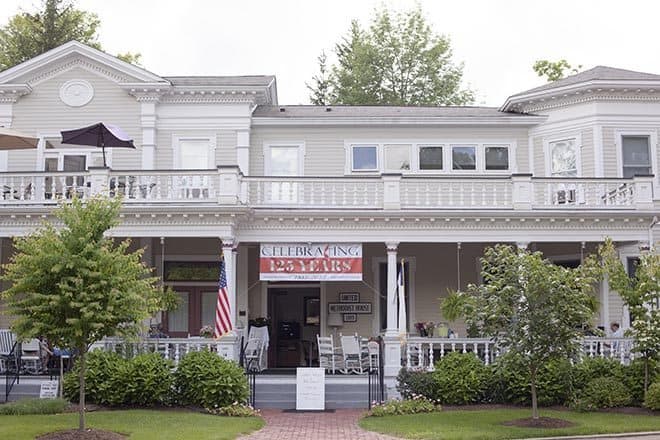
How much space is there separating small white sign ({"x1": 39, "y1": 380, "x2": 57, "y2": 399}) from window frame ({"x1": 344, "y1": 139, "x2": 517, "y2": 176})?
9992 mm

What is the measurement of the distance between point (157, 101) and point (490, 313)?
11.9 meters

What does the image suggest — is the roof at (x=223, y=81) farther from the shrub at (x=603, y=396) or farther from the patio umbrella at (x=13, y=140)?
the shrub at (x=603, y=396)

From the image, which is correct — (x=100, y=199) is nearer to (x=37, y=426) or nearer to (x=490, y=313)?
(x=37, y=426)

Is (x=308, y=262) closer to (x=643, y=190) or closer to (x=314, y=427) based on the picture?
(x=314, y=427)

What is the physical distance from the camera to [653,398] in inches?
604

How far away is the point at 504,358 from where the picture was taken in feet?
48.2

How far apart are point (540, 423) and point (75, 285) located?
842cm

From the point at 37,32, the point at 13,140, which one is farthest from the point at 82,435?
the point at 37,32

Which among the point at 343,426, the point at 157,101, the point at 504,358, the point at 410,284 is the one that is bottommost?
the point at 343,426

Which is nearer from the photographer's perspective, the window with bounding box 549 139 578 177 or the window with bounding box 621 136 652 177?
the window with bounding box 621 136 652 177

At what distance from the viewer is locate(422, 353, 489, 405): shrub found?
16594 mm

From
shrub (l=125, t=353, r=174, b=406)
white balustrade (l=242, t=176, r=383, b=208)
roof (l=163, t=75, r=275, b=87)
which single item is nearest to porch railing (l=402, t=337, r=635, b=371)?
white balustrade (l=242, t=176, r=383, b=208)

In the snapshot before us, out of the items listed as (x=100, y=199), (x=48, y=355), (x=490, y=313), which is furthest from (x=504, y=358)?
(x=48, y=355)

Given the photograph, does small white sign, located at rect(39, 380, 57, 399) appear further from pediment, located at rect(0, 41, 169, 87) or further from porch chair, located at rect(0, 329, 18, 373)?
pediment, located at rect(0, 41, 169, 87)
